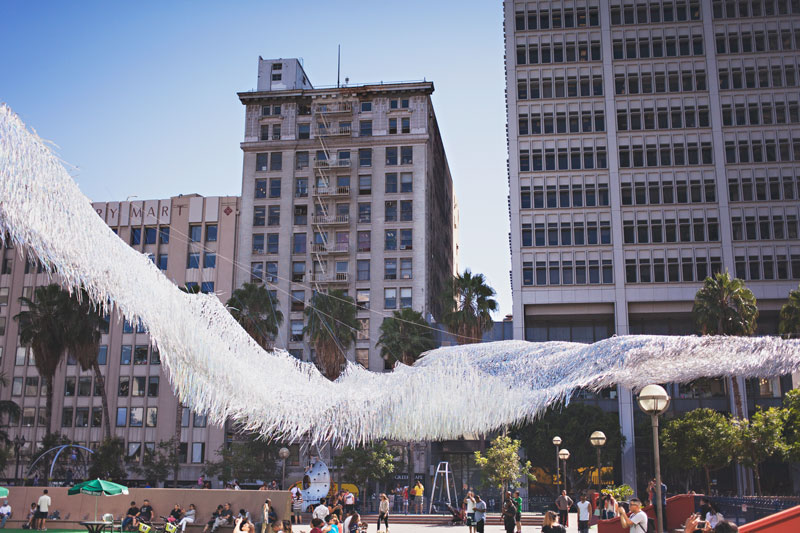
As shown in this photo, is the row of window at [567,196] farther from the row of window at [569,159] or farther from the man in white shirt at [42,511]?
the man in white shirt at [42,511]

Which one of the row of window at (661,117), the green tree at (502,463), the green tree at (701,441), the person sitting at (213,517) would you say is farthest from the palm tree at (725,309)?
the person sitting at (213,517)

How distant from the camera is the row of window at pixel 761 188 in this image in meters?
69.5

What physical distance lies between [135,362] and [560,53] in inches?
2112

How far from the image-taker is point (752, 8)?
240ft

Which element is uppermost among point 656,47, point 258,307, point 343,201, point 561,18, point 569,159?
point 561,18

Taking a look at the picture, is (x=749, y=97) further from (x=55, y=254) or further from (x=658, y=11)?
(x=55, y=254)

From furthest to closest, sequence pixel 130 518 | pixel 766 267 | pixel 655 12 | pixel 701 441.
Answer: pixel 655 12, pixel 766 267, pixel 701 441, pixel 130 518

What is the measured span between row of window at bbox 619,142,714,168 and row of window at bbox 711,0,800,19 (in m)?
13.4

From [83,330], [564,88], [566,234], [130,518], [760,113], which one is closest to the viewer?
[130,518]

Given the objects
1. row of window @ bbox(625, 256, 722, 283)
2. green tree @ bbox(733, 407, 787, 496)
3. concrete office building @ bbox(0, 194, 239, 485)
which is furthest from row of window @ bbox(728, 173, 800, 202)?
concrete office building @ bbox(0, 194, 239, 485)

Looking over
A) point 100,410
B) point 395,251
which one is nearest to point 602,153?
point 395,251

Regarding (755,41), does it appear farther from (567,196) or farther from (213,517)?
(213,517)

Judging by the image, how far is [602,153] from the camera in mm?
72812

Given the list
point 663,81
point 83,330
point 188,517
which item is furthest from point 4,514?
point 663,81
